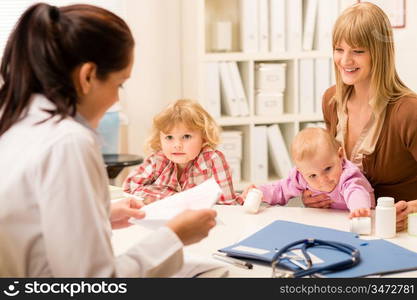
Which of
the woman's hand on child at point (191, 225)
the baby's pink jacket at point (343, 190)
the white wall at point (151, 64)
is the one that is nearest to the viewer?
the woman's hand on child at point (191, 225)

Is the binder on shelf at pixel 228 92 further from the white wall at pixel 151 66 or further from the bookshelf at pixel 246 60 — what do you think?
the white wall at pixel 151 66

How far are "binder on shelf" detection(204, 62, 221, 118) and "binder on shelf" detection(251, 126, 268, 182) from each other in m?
0.32

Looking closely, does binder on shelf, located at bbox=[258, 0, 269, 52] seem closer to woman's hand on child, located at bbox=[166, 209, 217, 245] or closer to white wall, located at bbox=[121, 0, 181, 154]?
white wall, located at bbox=[121, 0, 181, 154]

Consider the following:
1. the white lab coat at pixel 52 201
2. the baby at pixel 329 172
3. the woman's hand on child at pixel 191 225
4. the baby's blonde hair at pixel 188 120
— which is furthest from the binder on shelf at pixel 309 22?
the white lab coat at pixel 52 201

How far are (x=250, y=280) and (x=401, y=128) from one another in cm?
97

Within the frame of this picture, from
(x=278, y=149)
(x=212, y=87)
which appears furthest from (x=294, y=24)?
(x=278, y=149)

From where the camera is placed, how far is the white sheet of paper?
1.63m

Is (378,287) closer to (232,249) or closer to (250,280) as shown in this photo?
(250,280)

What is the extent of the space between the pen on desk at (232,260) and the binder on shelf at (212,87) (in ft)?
8.09

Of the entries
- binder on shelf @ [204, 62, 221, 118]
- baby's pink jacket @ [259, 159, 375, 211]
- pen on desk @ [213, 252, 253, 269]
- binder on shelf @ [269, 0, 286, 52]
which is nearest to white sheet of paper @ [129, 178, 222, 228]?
pen on desk @ [213, 252, 253, 269]

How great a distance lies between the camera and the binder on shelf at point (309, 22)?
13.8ft

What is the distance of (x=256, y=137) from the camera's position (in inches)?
168

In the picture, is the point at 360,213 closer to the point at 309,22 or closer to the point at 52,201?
the point at 52,201

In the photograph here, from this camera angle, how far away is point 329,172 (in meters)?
2.07
